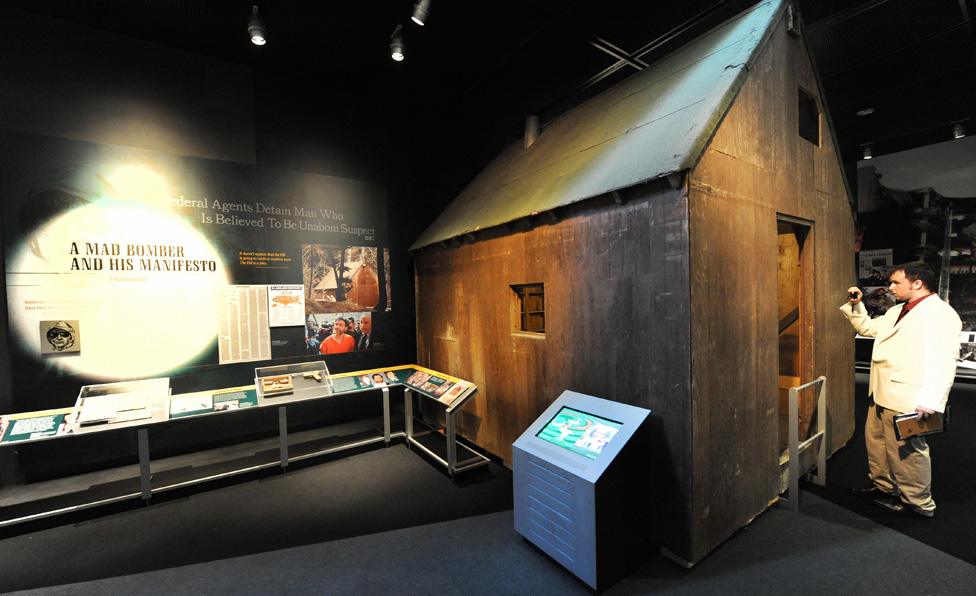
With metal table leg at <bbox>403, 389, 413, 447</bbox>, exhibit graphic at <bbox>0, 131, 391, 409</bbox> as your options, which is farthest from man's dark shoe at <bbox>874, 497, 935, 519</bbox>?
exhibit graphic at <bbox>0, 131, 391, 409</bbox>

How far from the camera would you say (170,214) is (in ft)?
14.5

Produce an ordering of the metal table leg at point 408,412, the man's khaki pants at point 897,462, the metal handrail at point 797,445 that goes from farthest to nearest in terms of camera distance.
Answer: the metal table leg at point 408,412
the metal handrail at point 797,445
the man's khaki pants at point 897,462

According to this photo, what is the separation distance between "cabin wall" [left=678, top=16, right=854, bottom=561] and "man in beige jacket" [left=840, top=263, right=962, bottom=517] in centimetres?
56

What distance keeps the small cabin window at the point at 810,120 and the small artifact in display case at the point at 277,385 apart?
6085 millimetres

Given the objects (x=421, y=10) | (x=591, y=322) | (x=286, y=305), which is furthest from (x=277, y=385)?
(x=421, y=10)

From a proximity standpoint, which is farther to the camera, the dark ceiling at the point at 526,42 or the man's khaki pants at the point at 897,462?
the dark ceiling at the point at 526,42

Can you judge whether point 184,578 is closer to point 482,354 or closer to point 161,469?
point 161,469

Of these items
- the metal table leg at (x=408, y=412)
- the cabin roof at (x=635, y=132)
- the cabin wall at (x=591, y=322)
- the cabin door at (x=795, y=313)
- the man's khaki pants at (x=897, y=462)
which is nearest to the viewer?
the cabin wall at (x=591, y=322)

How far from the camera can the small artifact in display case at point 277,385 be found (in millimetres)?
4133

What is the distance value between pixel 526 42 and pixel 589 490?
4.57 m

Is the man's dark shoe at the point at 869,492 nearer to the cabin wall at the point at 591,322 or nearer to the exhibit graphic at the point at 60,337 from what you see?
the cabin wall at the point at 591,322

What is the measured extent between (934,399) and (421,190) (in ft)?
20.2

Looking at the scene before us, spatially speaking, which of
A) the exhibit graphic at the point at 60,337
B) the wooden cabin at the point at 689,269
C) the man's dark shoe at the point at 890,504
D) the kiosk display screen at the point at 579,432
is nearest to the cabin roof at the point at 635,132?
the wooden cabin at the point at 689,269

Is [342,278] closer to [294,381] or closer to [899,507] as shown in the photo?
[294,381]
